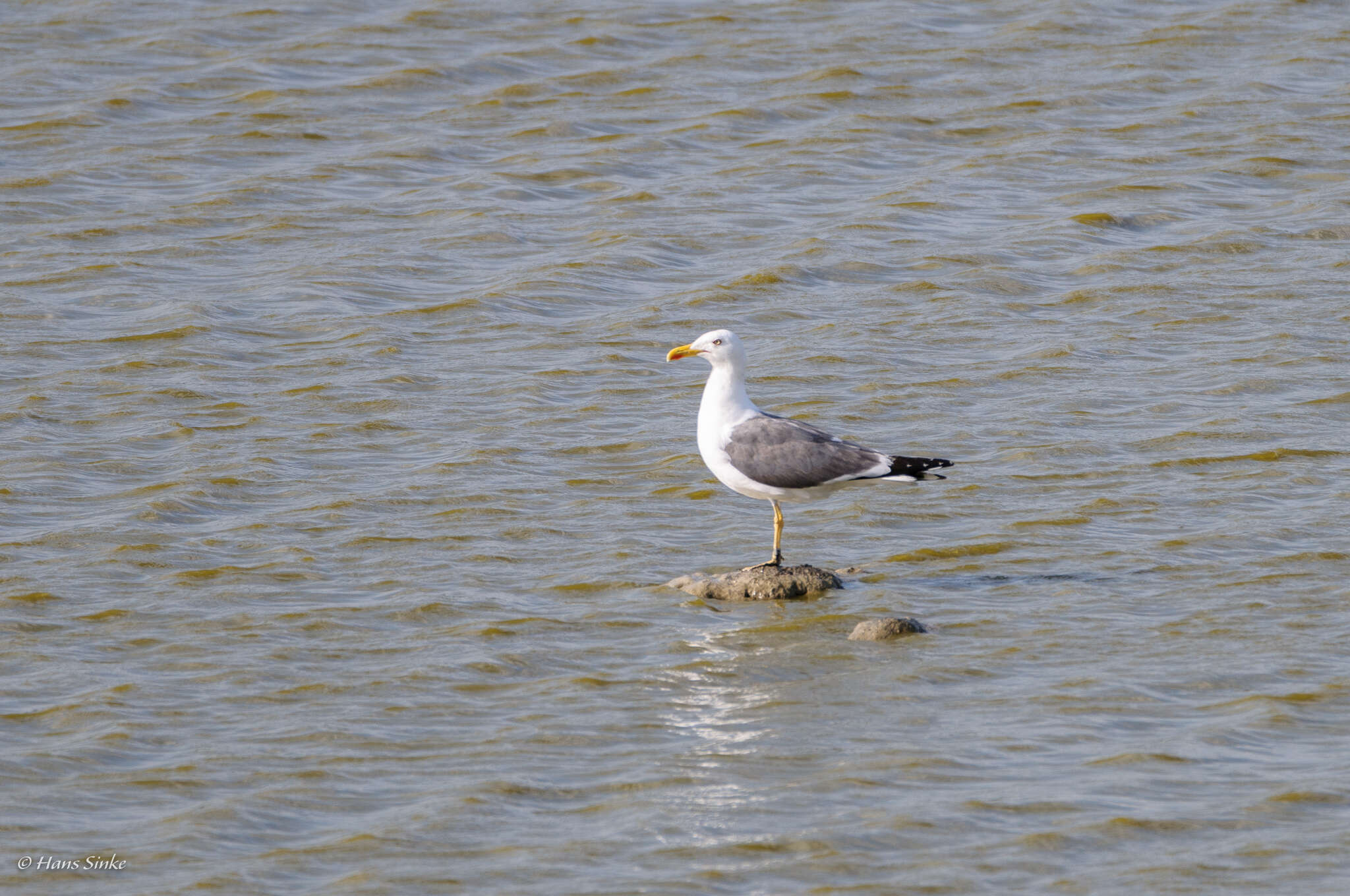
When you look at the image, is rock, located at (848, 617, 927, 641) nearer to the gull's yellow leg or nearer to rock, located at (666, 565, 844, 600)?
rock, located at (666, 565, 844, 600)

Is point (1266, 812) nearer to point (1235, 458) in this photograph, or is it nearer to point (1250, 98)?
point (1235, 458)

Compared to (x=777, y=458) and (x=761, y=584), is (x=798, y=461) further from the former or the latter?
(x=761, y=584)

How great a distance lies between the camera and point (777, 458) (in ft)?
30.0

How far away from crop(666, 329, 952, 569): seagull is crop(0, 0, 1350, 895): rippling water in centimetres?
61

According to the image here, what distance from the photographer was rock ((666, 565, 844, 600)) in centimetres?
908

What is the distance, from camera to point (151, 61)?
60.2 feet

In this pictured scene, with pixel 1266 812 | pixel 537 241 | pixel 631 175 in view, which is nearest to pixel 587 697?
pixel 1266 812

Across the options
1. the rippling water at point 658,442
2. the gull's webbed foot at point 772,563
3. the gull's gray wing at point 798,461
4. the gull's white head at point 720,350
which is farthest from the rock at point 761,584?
the gull's white head at point 720,350

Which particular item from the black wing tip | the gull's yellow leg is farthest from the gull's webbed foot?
the black wing tip

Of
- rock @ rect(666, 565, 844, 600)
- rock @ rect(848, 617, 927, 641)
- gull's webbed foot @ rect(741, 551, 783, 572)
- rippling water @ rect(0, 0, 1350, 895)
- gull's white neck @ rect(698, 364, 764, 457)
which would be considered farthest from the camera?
gull's white neck @ rect(698, 364, 764, 457)

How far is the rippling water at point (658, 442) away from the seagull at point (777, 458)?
0.61 meters

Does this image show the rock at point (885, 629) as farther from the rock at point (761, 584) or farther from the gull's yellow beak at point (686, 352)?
the gull's yellow beak at point (686, 352)

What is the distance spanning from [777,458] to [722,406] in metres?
0.49

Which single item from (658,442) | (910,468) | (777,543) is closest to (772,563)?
(777,543)
